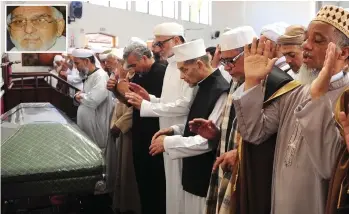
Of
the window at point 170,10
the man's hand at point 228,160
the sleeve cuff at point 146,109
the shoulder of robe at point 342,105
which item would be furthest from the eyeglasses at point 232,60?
the window at point 170,10

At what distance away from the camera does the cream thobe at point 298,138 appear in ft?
5.10

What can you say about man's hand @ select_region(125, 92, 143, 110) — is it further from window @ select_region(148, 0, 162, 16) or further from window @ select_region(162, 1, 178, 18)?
window @ select_region(162, 1, 178, 18)

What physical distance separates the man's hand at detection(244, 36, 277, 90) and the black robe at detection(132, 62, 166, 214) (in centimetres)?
196

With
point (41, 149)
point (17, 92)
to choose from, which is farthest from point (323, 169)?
point (17, 92)

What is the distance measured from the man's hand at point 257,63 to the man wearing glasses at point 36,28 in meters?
2.09

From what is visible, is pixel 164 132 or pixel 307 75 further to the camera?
pixel 164 132

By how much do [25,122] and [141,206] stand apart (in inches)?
62.1

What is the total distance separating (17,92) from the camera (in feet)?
18.1

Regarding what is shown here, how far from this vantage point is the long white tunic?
184 inches

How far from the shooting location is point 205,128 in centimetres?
231

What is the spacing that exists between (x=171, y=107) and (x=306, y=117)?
161 centimetres

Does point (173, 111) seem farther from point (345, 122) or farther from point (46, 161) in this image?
point (345, 122)

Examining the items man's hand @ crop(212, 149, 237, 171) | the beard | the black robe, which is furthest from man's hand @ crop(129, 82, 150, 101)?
the beard

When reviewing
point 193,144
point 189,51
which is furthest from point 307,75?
point 189,51
